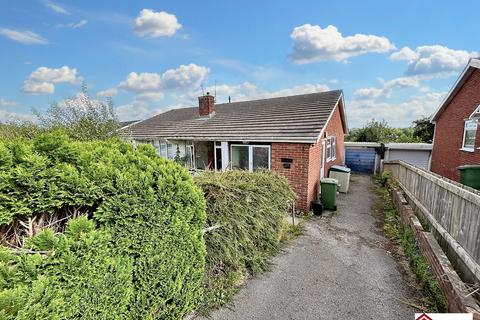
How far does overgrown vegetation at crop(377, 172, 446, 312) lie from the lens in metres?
3.67

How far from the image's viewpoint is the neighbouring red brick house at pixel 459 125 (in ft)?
32.8

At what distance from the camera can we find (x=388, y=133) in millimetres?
23094

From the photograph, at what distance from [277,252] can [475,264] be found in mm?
3449

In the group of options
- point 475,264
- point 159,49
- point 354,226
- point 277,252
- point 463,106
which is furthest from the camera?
point 463,106

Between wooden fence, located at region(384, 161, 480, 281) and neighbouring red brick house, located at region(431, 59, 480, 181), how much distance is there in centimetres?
672

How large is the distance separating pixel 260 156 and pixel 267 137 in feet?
3.14

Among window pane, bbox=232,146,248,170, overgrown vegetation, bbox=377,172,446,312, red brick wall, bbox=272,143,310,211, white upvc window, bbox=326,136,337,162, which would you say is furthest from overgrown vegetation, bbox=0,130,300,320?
white upvc window, bbox=326,136,337,162

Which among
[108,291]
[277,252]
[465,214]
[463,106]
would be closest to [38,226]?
[108,291]

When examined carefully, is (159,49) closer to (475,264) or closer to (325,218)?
(325,218)

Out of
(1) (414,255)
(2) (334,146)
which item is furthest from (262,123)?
(1) (414,255)

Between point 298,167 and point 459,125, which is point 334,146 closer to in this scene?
point 298,167

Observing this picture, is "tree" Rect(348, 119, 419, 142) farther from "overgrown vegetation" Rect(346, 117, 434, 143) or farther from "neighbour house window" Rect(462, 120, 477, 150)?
"neighbour house window" Rect(462, 120, 477, 150)

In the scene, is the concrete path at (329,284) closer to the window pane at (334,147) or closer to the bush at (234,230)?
the bush at (234,230)

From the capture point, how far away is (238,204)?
4.31 meters
